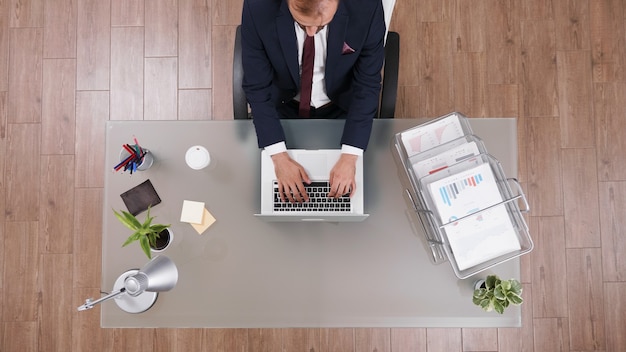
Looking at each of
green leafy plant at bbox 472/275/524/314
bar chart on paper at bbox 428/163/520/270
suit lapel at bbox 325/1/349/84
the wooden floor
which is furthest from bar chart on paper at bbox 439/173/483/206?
the wooden floor

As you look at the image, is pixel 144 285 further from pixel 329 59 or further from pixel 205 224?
pixel 329 59

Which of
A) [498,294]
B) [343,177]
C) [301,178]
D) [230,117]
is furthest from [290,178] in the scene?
[230,117]

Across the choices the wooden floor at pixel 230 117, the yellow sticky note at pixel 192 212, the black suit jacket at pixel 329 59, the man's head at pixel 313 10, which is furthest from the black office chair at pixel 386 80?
the wooden floor at pixel 230 117

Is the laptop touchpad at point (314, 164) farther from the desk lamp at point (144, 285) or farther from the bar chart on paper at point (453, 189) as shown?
the desk lamp at point (144, 285)

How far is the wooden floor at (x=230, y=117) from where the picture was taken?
2260mm

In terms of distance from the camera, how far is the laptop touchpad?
1.41 metres

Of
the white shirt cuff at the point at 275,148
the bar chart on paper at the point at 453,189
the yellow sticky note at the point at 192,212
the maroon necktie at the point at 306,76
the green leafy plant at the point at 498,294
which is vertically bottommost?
the green leafy plant at the point at 498,294

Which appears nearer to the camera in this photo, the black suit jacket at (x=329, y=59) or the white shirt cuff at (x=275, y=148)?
the black suit jacket at (x=329, y=59)

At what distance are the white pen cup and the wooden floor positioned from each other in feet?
3.12

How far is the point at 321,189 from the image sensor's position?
4.63ft

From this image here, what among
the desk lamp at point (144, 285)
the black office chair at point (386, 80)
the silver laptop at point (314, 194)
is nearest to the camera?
the desk lamp at point (144, 285)

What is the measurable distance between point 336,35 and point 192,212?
705 mm

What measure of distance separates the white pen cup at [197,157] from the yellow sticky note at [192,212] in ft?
0.38

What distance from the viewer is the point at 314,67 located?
146 centimetres
